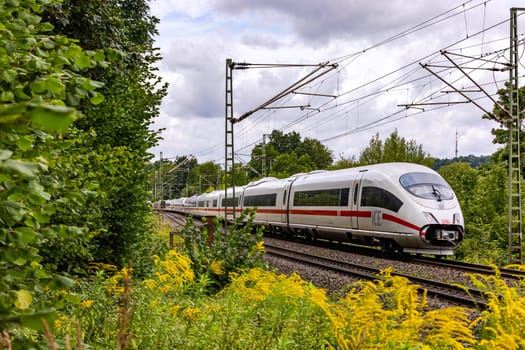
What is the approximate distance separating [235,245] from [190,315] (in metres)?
6.52

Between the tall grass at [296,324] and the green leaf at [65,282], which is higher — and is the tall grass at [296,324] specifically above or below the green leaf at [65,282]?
below

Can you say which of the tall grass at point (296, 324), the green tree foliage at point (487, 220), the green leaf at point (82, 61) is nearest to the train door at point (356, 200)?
the green tree foliage at point (487, 220)

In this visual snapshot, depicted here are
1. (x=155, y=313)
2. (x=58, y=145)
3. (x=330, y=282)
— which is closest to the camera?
(x=58, y=145)

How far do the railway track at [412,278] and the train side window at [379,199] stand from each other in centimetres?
250

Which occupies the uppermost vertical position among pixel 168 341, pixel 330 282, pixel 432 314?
pixel 432 314

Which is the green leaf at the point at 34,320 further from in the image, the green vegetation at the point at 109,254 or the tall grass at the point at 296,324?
the tall grass at the point at 296,324

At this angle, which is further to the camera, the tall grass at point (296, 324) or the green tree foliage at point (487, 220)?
the green tree foliage at point (487, 220)

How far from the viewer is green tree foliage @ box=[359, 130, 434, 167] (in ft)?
139

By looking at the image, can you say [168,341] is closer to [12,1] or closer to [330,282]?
[12,1]

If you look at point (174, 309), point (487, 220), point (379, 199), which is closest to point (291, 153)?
point (487, 220)

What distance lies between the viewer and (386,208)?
16906mm

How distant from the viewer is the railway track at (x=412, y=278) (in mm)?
9820

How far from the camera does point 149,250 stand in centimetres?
998

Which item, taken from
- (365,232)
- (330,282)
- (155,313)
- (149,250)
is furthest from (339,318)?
(365,232)
